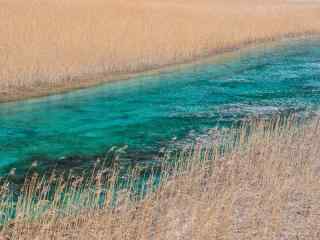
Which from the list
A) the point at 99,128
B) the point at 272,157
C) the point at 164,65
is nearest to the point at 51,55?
the point at 164,65

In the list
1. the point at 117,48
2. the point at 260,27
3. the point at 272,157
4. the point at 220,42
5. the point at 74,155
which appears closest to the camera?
the point at 272,157

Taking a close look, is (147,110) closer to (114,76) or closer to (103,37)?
(114,76)

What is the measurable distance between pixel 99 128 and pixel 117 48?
426 inches

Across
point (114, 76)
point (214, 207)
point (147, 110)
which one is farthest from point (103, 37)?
point (214, 207)

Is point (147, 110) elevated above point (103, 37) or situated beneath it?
situated beneath

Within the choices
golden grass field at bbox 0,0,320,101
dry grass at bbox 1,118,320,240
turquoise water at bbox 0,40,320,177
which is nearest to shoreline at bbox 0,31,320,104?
golden grass field at bbox 0,0,320,101

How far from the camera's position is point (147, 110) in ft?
70.8

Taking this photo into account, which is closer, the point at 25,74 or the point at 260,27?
the point at 25,74

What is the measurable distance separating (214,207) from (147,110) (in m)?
11.3

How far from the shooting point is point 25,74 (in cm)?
2400

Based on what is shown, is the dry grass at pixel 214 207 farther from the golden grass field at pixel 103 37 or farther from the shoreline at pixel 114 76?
the golden grass field at pixel 103 37

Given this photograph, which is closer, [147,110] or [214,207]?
[214,207]

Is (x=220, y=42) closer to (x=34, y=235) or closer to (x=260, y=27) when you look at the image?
(x=260, y=27)

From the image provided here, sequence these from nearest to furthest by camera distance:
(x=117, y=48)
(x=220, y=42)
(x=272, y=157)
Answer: (x=272, y=157)
(x=117, y=48)
(x=220, y=42)
